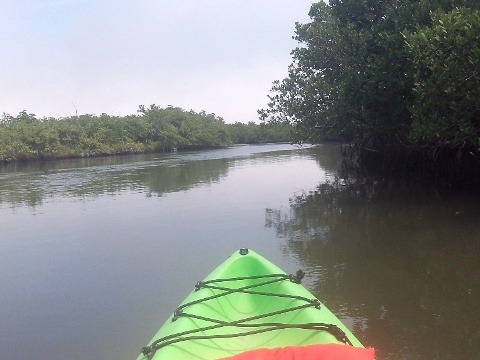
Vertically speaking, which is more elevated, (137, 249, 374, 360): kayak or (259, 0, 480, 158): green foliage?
(259, 0, 480, 158): green foliage

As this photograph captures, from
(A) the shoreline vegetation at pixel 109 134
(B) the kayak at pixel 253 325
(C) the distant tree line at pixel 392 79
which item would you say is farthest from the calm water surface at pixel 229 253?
(A) the shoreline vegetation at pixel 109 134

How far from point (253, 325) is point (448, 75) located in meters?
6.26

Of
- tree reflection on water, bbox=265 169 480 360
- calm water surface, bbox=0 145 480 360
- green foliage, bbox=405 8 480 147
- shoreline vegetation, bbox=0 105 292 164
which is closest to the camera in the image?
tree reflection on water, bbox=265 169 480 360

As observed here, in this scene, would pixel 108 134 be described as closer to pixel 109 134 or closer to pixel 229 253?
pixel 109 134

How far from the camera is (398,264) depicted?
562 cm

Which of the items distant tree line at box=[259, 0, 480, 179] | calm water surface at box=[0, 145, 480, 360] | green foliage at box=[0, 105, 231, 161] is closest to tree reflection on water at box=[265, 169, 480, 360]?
calm water surface at box=[0, 145, 480, 360]

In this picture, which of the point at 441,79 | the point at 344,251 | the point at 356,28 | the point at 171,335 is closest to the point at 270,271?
the point at 171,335

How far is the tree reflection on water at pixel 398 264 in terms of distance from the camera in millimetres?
3762

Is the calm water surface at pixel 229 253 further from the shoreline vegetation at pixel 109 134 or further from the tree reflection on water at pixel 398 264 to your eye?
the shoreline vegetation at pixel 109 134

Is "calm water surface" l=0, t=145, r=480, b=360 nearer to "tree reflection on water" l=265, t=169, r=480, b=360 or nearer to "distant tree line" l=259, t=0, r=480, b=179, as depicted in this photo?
"tree reflection on water" l=265, t=169, r=480, b=360

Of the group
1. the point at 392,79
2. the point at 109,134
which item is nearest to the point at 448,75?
the point at 392,79

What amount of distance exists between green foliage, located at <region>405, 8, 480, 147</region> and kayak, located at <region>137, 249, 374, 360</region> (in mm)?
5291

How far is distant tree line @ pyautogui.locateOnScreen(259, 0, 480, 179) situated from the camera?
24.5ft

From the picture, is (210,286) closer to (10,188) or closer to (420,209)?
(420,209)
